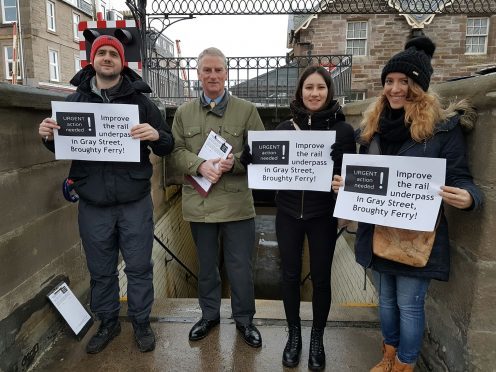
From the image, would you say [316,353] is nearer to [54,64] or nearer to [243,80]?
[243,80]

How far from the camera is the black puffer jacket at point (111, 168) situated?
2422 millimetres

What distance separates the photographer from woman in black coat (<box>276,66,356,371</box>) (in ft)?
7.44

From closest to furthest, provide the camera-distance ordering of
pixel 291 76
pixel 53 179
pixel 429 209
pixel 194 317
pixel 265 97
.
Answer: pixel 429 209 → pixel 53 179 → pixel 194 317 → pixel 265 97 → pixel 291 76

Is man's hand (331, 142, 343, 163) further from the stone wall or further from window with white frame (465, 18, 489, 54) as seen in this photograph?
window with white frame (465, 18, 489, 54)

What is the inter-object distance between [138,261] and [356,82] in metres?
14.9

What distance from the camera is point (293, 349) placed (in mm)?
2531

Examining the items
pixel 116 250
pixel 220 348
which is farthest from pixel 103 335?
pixel 220 348

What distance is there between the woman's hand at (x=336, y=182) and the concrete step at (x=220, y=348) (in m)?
1.21

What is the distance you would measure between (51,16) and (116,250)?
89.8 ft

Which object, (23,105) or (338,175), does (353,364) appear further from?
(23,105)

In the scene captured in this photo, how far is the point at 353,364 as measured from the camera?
2.55 m

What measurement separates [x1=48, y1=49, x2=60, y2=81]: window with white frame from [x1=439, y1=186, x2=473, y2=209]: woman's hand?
27097 mm

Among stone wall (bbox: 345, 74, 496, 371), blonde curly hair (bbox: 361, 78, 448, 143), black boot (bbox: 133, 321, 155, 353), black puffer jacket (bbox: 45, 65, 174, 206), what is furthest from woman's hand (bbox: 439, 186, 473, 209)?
black boot (bbox: 133, 321, 155, 353)

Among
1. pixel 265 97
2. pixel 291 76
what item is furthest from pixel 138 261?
pixel 291 76
